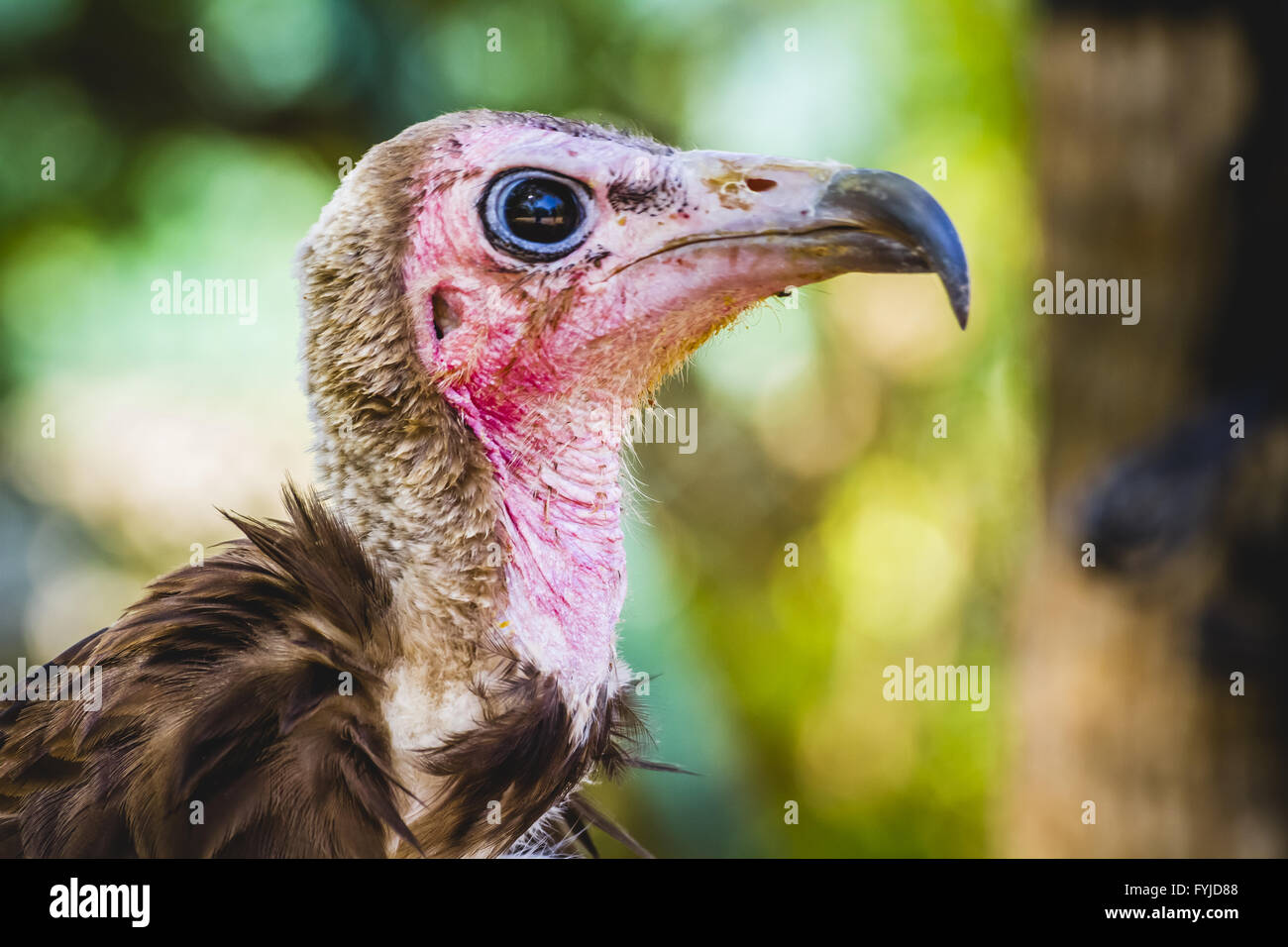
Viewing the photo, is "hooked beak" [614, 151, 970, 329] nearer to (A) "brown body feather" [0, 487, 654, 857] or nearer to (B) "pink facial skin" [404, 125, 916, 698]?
(B) "pink facial skin" [404, 125, 916, 698]

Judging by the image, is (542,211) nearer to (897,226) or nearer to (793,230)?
(793,230)

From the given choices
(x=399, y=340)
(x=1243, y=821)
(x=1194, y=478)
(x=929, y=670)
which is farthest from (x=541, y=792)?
(x=929, y=670)

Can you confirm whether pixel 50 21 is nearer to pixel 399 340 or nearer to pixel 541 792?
pixel 399 340

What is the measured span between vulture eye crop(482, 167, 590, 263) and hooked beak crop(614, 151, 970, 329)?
11 cm

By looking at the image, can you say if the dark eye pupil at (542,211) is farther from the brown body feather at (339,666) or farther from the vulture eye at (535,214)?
the brown body feather at (339,666)

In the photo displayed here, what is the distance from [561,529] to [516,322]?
12.9 inches

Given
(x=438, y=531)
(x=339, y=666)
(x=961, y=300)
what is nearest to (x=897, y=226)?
(x=961, y=300)

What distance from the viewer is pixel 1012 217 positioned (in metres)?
7.31

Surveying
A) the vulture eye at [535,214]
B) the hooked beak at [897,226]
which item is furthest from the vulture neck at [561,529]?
the hooked beak at [897,226]

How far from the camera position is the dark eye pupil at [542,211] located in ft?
5.27

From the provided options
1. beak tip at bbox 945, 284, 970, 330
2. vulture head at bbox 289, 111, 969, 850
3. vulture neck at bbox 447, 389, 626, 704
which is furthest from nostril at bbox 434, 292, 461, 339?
beak tip at bbox 945, 284, 970, 330

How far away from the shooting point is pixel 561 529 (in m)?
1.66

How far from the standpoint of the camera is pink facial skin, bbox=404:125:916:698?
157cm
